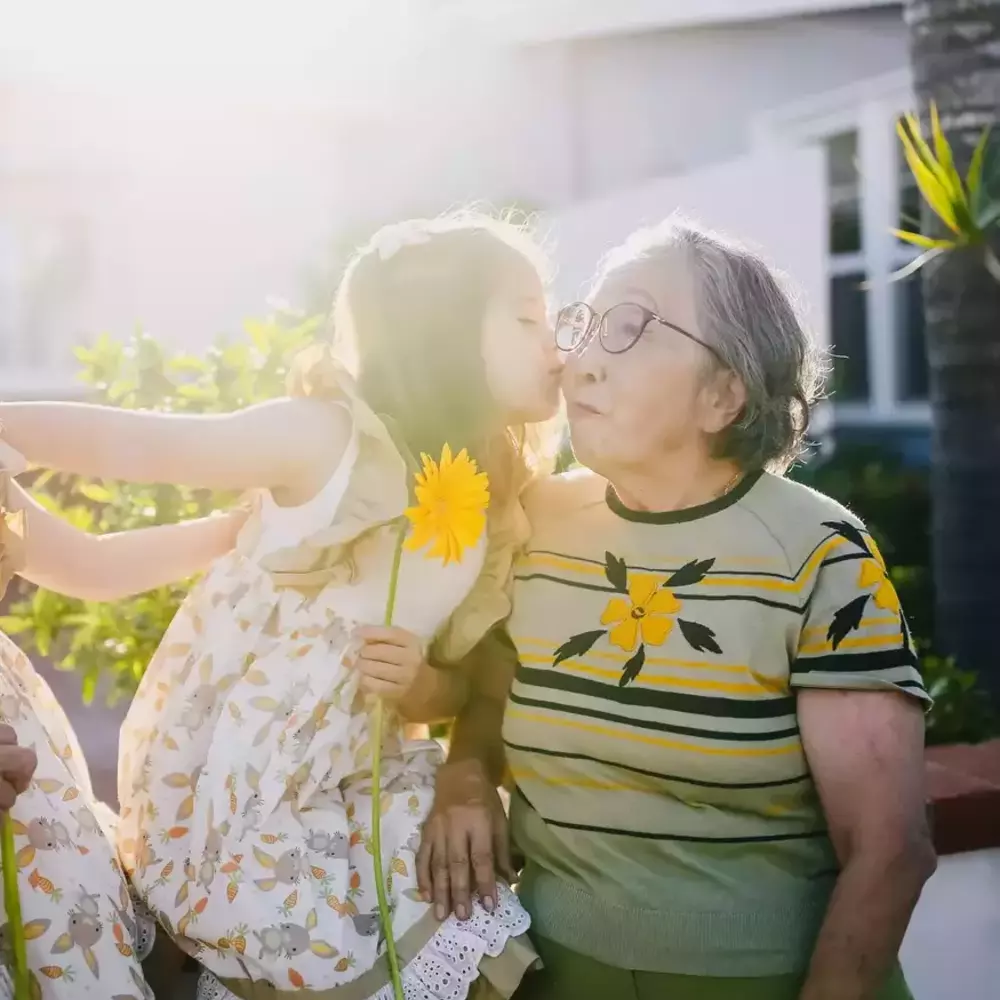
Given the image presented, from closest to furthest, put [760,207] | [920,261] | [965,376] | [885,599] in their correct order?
[885,599] < [920,261] < [965,376] < [760,207]

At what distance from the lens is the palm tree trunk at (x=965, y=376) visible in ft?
11.6

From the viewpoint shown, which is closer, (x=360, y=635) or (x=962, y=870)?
(x=360, y=635)

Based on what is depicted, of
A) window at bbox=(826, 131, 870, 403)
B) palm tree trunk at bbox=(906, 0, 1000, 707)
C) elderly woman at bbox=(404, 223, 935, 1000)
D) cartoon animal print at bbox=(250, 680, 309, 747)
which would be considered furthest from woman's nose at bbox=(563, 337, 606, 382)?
window at bbox=(826, 131, 870, 403)

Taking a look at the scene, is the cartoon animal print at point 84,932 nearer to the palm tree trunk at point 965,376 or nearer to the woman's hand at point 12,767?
the woman's hand at point 12,767

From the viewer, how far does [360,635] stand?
1.85 meters

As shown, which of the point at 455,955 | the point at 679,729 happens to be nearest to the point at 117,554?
the point at 455,955

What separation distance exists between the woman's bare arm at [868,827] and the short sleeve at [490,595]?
505mm

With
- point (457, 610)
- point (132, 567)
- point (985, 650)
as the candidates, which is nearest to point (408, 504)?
point (457, 610)

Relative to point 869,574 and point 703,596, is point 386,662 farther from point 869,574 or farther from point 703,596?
point 869,574

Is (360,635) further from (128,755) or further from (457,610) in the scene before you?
(128,755)

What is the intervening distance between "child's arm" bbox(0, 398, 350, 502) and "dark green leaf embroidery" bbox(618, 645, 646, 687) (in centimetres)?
53

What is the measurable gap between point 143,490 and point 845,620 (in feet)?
4.68

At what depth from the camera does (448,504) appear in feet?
5.60

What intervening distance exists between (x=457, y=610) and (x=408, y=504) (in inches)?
7.9
